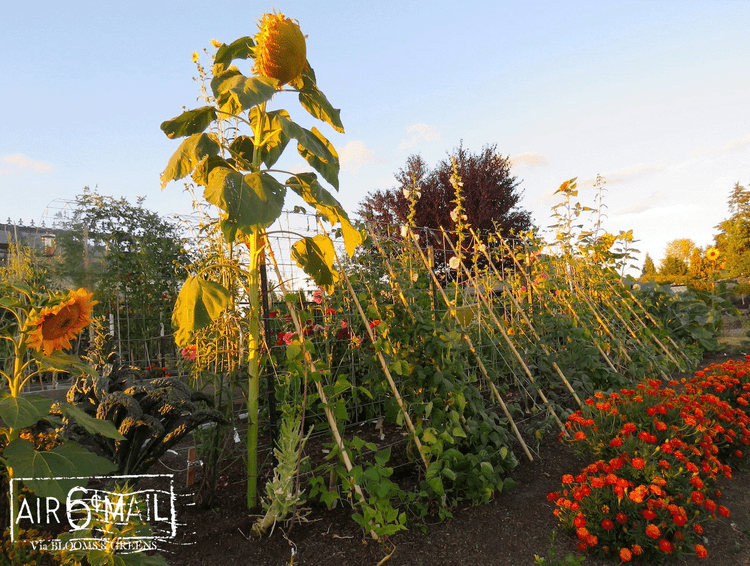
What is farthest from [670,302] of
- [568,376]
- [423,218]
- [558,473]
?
[423,218]

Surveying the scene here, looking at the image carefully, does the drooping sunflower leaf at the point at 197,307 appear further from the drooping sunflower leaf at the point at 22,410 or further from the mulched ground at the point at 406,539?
the mulched ground at the point at 406,539

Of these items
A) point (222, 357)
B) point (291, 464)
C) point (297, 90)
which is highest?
point (297, 90)

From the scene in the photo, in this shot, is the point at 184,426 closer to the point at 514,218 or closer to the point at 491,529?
the point at 491,529

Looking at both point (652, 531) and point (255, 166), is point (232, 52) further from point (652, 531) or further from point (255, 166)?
point (652, 531)

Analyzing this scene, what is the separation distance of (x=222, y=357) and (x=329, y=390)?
0.95 metres

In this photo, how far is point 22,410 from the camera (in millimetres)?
1665

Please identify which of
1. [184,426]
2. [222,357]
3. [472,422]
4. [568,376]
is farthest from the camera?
[568,376]

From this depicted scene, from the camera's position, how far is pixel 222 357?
3002 mm

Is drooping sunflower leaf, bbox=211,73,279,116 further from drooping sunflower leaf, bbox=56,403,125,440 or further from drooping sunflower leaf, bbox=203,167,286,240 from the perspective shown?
drooping sunflower leaf, bbox=56,403,125,440

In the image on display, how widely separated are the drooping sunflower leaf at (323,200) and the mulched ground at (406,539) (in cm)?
139

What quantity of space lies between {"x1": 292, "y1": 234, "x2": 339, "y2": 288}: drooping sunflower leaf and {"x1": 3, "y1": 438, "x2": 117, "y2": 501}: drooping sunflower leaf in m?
1.24

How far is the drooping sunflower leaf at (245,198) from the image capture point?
1951mm

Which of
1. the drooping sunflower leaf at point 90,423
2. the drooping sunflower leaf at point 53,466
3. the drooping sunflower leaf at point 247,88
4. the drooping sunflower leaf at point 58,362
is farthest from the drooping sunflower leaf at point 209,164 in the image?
the drooping sunflower leaf at point 53,466

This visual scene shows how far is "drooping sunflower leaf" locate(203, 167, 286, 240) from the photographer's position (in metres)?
1.95
